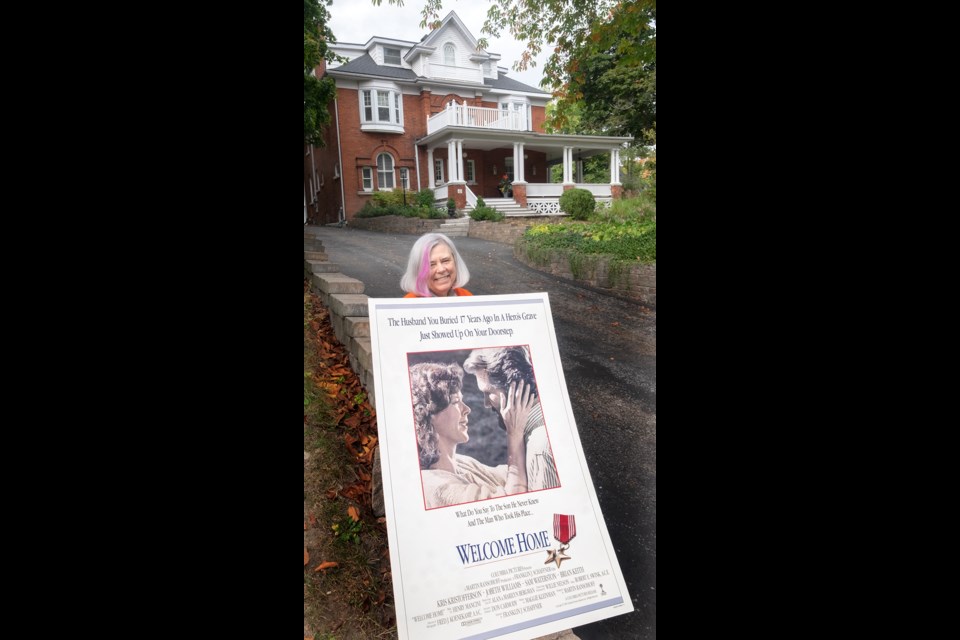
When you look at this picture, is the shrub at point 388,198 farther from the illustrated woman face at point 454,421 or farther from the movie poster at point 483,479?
the illustrated woman face at point 454,421

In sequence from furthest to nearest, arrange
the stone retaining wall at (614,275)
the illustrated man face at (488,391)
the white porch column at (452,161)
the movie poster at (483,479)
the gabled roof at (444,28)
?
the stone retaining wall at (614,275), the white porch column at (452,161), the gabled roof at (444,28), the illustrated man face at (488,391), the movie poster at (483,479)

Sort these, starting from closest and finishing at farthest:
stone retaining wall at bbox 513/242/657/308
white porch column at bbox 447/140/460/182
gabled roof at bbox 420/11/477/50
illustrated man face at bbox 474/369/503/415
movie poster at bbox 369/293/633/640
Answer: movie poster at bbox 369/293/633/640 → illustrated man face at bbox 474/369/503/415 → gabled roof at bbox 420/11/477/50 → white porch column at bbox 447/140/460/182 → stone retaining wall at bbox 513/242/657/308

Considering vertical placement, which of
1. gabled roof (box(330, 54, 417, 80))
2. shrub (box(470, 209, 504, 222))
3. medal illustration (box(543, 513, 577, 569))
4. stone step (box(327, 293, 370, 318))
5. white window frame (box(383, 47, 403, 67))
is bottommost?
medal illustration (box(543, 513, 577, 569))

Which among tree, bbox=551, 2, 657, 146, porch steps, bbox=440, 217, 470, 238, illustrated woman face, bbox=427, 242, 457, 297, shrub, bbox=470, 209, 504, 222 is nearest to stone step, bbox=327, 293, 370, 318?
illustrated woman face, bbox=427, 242, 457, 297

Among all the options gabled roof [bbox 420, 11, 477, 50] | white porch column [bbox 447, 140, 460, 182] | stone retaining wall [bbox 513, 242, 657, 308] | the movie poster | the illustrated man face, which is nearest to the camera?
the movie poster

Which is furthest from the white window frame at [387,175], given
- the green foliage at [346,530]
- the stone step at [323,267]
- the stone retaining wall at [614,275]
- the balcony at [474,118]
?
the green foliage at [346,530]

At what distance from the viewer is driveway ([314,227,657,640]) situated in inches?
54.9

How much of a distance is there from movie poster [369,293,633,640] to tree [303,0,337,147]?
1.68ft

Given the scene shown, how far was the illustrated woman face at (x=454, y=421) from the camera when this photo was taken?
1256mm

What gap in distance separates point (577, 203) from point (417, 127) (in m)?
0.54

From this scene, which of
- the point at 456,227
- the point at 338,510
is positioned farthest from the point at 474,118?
the point at 338,510

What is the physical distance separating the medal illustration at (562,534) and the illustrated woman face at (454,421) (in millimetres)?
293

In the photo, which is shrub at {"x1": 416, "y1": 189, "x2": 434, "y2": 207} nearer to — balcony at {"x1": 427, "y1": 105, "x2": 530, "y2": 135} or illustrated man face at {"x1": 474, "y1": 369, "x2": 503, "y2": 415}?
balcony at {"x1": 427, "y1": 105, "x2": 530, "y2": 135}
